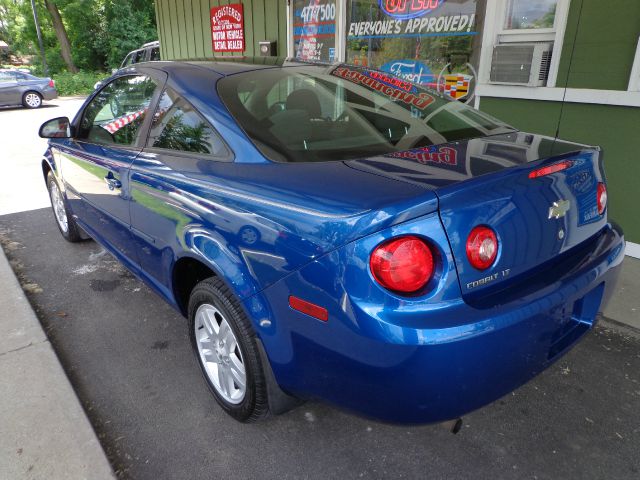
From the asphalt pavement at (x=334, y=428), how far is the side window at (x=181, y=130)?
1227 millimetres

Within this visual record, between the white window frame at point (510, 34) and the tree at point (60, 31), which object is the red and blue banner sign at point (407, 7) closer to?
the white window frame at point (510, 34)

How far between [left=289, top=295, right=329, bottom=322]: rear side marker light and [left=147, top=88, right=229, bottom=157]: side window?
2.50 feet

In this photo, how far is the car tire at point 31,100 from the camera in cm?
1662

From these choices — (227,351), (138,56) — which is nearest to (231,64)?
(227,351)

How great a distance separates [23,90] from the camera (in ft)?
53.9

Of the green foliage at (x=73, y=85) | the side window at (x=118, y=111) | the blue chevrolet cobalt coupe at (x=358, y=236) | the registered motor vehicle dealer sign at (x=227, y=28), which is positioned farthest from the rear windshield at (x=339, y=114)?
the green foliage at (x=73, y=85)

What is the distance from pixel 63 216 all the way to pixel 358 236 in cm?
397

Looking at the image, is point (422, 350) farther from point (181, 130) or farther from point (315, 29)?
point (315, 29)

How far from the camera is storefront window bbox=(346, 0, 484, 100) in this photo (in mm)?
5022

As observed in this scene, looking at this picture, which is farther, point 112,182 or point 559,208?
point 112,182

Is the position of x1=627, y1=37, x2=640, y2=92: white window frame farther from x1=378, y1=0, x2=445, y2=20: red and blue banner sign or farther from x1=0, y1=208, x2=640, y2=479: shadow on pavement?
x1=378, y1=0, x2=445, y2=20: red and blue banner sign

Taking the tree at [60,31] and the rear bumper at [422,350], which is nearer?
the rear bumper at [422,350]

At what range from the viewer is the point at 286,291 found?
1.70 m

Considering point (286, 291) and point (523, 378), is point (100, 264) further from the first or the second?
point (523, 378)
